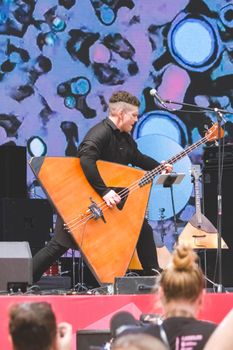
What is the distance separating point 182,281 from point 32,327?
0.84 m

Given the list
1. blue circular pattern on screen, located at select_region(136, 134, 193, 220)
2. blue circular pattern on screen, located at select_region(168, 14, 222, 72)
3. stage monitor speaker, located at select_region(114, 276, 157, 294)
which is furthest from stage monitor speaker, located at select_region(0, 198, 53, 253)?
stage monitor speaker, located at select_region(114, 276, 157, 294)

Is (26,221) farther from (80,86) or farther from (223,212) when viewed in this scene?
(80,86)

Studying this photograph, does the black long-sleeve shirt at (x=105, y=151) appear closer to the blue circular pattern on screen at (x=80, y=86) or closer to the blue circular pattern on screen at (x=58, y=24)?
the blue circular pattern on screen at (x=80, y=86)

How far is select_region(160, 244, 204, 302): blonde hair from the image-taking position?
13.9 feet

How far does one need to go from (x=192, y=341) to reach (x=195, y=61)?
7.58 meters

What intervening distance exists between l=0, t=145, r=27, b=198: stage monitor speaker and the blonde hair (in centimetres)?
602

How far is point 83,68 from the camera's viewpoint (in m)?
11.2

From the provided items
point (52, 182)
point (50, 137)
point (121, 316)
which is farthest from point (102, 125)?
point (121, 316)

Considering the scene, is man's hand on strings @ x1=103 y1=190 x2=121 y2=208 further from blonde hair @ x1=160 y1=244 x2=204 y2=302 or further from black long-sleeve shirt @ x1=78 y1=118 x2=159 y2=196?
blonde hair @ x1=160 y1=244 x2=204 y2=302

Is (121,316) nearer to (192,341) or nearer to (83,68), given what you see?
(192,341)

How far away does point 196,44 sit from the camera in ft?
37.6

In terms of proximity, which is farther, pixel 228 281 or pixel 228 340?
pixel 228 281

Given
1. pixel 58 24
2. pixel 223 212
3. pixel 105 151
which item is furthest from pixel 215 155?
pixel 58 24

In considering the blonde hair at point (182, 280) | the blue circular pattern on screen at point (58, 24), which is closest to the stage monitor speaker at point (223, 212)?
the blue circular pattern on screen at point (58, 24)
